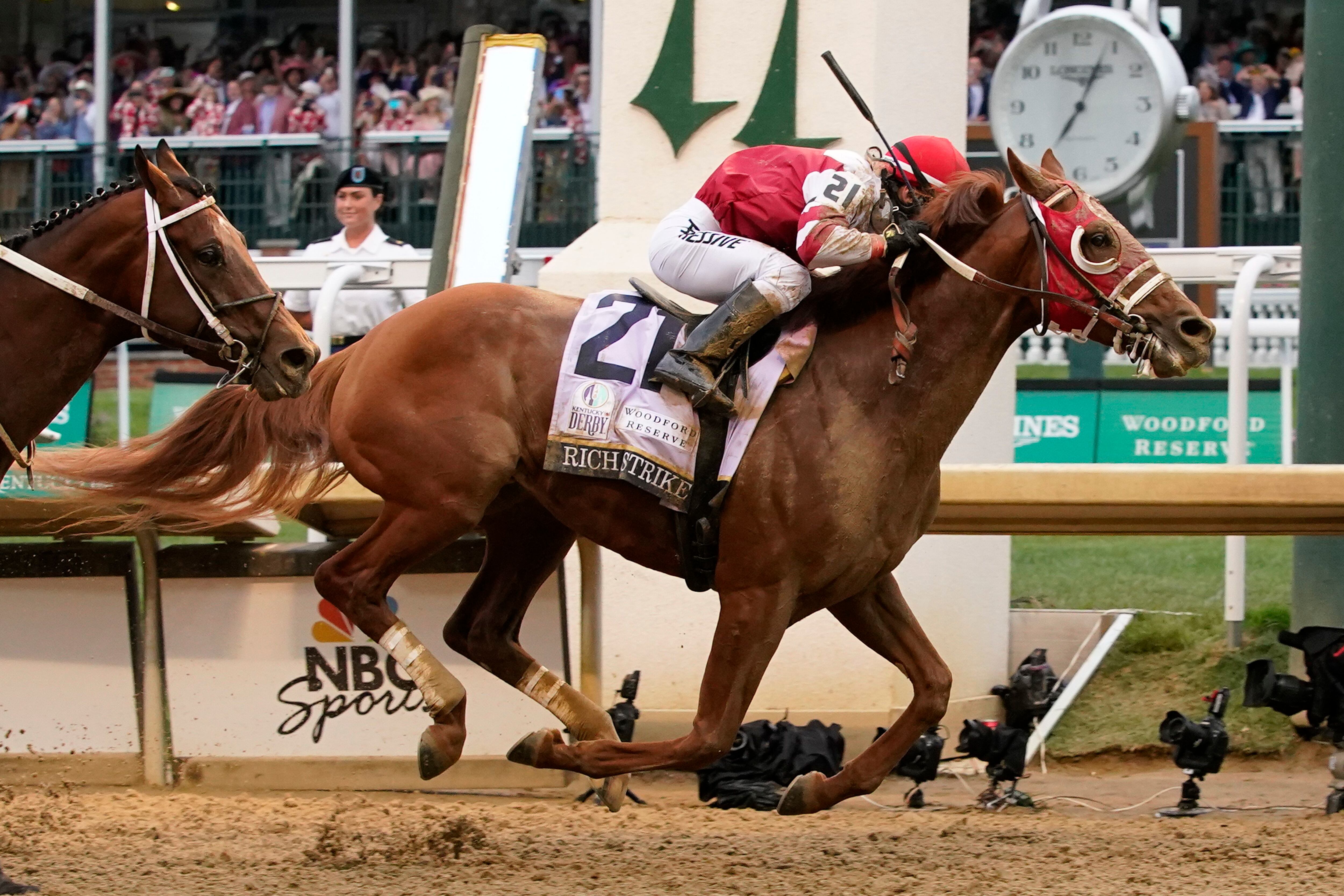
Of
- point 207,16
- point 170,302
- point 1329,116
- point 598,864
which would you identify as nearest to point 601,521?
point 598,864

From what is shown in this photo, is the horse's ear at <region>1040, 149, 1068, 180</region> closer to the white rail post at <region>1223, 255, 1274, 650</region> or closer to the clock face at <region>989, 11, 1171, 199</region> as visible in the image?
the white rail post at <region>1223, 255, 1274, 650</region>

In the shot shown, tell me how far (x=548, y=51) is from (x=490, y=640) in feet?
45.2

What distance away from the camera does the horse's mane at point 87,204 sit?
4332 millimetres

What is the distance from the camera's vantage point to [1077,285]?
4.19m

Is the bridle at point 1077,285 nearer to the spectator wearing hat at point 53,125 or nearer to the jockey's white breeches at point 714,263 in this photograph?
the jockey's white breeches at point 714,263

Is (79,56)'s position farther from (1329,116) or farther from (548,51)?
(1329,116)

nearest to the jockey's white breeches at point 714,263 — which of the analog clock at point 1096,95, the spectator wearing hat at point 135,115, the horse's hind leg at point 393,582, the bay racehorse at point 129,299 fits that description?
the horse's hind leg at point 393,582

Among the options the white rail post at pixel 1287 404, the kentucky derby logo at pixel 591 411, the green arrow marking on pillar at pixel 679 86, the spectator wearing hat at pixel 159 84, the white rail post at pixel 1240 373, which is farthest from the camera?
the spectator wearing hat at pixel 159 84

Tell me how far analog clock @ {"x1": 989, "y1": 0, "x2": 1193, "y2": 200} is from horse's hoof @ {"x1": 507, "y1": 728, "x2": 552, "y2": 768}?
5104mm

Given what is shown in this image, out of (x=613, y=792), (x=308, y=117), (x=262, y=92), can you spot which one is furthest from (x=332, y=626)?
(x=262, y=92)

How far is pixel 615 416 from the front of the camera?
4.44m

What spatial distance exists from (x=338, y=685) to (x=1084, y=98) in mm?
5381

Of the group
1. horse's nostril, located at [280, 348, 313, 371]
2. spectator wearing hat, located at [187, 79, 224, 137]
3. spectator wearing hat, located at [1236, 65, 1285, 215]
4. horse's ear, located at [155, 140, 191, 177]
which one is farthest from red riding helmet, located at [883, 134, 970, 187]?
spectator wearing hat, located at [187, 79, 224, 137]

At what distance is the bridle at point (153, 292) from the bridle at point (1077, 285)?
1678 millimetres
